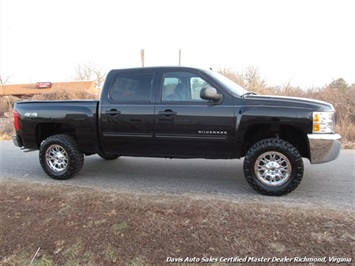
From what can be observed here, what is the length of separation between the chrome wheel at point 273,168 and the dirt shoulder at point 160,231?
63cm

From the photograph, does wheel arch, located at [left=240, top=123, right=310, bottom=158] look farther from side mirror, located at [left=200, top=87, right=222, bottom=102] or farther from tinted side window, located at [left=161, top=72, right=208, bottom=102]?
tinted side window, located at [left=161, top=72, right=208, bottom=102]

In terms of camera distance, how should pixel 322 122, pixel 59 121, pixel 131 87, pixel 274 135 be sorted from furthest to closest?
pixel 59 121
pixel 131 87
pixel 274 135
pixel 322 122

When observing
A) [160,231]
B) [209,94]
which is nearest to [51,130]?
[209,94]

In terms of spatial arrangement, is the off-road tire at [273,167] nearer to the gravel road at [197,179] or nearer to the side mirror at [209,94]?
the gravel road at [197,179]

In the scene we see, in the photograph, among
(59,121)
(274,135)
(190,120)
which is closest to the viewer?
(190,120)

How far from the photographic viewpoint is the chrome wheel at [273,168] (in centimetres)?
431

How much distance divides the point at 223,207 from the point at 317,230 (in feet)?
3.61

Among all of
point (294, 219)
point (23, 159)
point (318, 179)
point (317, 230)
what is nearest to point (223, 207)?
point (294, 219)

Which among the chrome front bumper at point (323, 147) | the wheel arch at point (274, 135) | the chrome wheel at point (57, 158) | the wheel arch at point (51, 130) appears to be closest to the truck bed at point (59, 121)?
the wheel arch at point (51, 130)

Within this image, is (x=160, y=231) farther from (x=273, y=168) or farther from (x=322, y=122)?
(x=322, y=122)

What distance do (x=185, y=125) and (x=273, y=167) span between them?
1.44 metres

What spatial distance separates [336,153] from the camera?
13.9ft

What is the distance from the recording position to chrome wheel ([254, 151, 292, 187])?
4309 mm

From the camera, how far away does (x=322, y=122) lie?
4156mm
